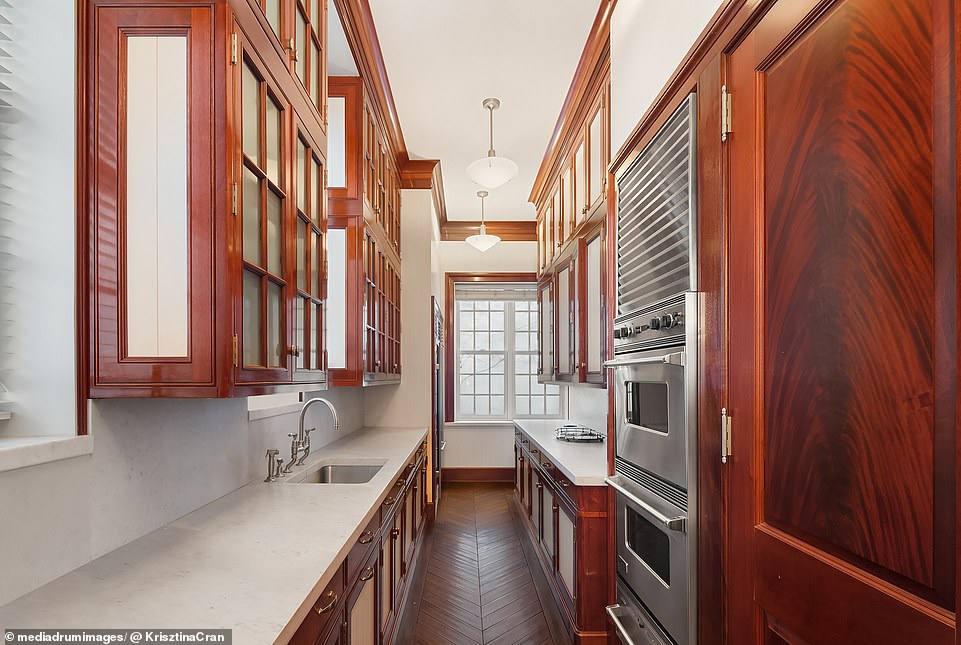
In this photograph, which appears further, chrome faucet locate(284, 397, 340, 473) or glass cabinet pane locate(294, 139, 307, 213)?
chrome faucet locate(284, 397, 340, 473)

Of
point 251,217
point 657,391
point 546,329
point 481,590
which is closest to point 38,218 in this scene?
point 251,217

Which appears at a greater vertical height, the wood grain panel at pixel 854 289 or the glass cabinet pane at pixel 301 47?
the glass cabinet pane at pixel 301 47

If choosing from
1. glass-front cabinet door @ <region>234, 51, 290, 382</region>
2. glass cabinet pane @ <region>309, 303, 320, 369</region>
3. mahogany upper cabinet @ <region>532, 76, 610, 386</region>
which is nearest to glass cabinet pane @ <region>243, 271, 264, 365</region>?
glass-front cabinet door @ <region>234, 51, 290, 382</region>

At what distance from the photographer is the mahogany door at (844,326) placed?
0.83 metres

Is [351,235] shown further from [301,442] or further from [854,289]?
[854,289]

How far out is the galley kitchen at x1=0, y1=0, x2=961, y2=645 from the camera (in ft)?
2.98

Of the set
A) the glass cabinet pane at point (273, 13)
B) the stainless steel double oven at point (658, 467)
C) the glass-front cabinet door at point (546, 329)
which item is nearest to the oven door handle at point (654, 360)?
the stainless steel double oven at point (658, 467)

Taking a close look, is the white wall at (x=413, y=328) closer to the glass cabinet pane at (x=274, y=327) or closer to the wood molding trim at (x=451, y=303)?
the wood molding trim at (x=451, y=303)

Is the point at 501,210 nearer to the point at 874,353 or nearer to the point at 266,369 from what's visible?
the point at 266,369

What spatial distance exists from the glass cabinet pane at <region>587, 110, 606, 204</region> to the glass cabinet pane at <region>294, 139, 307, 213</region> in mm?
1785

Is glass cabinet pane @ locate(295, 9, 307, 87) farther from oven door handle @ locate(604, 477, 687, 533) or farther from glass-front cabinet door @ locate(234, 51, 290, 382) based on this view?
oven door handle @ locate(604, 477, 687, 533)

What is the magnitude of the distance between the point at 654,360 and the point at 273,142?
1.27 meters

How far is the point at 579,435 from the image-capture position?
412 cm

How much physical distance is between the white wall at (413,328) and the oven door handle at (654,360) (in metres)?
3.07
